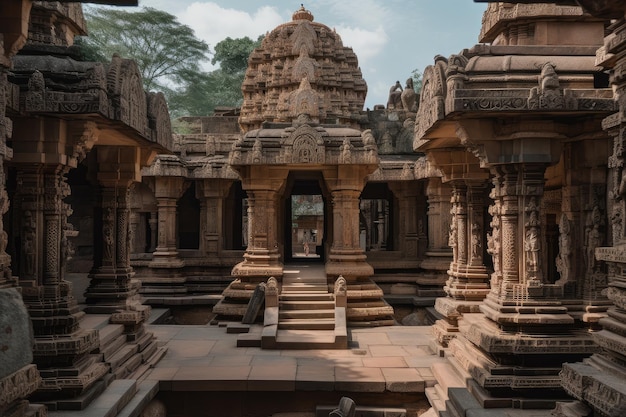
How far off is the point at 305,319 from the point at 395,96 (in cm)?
1568

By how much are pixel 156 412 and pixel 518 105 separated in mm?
5508

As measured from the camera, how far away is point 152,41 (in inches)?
1337

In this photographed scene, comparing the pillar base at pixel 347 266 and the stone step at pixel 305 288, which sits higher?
the pillar base at pixel 347 266

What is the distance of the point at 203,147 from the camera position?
59.1 feet

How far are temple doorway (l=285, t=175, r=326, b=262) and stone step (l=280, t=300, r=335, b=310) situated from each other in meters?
5.42

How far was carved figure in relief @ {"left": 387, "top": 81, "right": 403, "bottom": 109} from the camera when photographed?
23.8m

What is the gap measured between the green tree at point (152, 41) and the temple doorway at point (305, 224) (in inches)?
453


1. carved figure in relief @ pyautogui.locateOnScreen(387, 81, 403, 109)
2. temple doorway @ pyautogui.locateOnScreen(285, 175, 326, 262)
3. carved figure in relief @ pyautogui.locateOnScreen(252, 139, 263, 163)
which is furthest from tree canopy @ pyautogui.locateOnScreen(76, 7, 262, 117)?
carved figure in relief @ pyautogui.locateOnScreen(252, 139, 263, 163)

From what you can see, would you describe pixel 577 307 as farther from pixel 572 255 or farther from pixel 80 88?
pixel 80 88

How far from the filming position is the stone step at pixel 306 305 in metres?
10.5

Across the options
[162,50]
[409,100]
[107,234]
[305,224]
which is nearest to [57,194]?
[107,234]

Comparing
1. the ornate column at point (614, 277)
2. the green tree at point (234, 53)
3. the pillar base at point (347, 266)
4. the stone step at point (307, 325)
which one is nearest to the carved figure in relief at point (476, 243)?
the stone step at point (307, 325)

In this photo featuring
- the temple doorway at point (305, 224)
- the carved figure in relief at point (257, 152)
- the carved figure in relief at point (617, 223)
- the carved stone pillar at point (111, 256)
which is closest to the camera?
the carved figure in relief at point (617, 223)

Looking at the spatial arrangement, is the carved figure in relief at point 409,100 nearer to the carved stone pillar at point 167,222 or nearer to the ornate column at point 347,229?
the carved stone pillar at point 167,222
